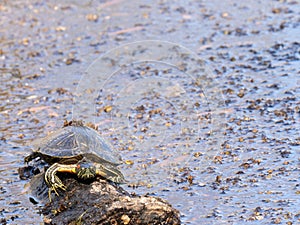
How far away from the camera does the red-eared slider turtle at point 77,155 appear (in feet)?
17.0

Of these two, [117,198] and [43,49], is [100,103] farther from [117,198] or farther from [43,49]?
[117,198]

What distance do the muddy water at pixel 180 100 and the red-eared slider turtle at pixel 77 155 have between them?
32 cm

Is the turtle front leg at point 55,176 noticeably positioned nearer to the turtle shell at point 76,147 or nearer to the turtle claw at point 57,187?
the turtle claw at point 57,187

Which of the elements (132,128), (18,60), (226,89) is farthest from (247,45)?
(18,60)

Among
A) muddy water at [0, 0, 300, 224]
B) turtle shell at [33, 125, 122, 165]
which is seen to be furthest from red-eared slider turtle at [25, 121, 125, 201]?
muddy water at [0, 0, 300, 224]

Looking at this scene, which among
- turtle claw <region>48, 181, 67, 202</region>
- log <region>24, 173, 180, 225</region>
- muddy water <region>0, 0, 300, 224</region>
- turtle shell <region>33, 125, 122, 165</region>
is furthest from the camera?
muddy water <region>0, 0, 300, 224</region>

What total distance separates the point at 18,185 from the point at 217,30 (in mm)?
4183

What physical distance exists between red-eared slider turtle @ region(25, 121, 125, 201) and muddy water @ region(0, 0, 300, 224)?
0.32 m

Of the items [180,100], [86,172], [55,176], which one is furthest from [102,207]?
[180,100]

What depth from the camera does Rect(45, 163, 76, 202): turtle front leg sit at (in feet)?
16.8

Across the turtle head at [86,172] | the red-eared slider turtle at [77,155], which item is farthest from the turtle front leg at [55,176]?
the turtle head at [86,172]

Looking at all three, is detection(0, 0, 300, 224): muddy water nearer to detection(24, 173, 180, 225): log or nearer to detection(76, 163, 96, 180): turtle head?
detection(24, 173, 180, 225): log

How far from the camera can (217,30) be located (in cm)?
898

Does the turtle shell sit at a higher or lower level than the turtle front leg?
higher
